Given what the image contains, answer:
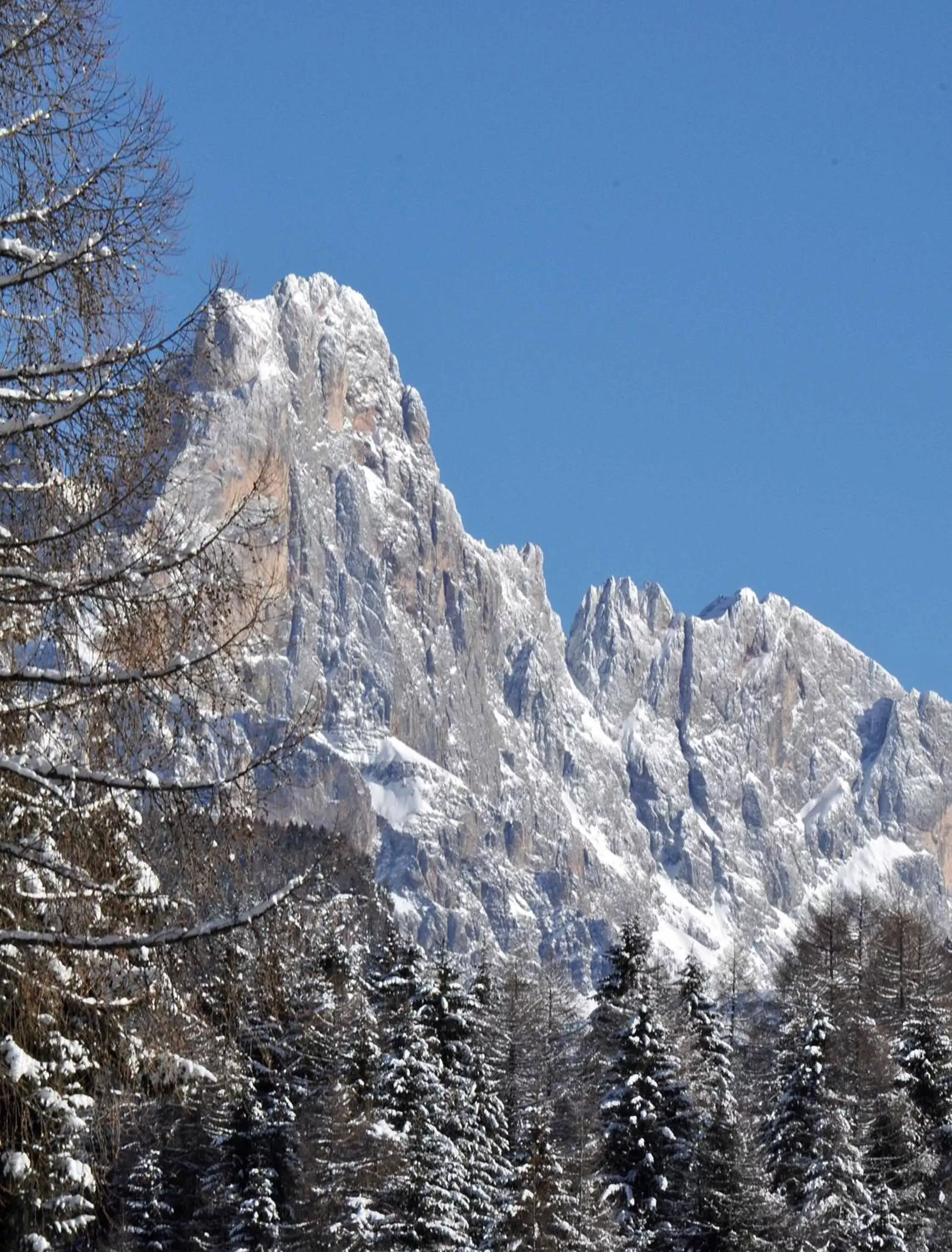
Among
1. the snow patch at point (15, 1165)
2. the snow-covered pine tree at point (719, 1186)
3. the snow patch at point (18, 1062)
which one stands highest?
the snow-covered pine tree at point (719, 1186)

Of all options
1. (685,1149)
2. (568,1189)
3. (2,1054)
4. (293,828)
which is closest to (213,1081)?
(2,1054)

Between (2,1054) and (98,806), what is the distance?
1.21 m

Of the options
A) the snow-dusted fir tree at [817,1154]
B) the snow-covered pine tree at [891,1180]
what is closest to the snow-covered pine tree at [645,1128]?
the snow-dusted fir tree at [817,1154]

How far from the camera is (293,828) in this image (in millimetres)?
105125

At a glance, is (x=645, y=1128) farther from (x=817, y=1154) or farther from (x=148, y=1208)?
(x=148, y=1208)

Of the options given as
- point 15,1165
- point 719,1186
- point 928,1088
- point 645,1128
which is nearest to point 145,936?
point 15,1165

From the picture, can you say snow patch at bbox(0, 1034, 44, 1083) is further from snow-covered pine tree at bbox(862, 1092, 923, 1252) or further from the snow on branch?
snow-covered pine tree at bbox(862, 1092, 923, 1252)

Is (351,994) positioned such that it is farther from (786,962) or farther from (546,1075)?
(786,962)

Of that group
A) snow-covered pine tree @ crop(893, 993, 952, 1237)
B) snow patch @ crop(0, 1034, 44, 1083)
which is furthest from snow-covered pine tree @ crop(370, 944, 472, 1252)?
snow patch @ crop(0, 1034, 44, 1083)

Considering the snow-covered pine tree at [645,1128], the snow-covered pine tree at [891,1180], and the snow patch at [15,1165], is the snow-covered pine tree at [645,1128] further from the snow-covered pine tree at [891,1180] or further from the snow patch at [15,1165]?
the snow patch at [15,1165]

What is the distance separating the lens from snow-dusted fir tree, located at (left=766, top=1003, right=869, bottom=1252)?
33062 millimetres

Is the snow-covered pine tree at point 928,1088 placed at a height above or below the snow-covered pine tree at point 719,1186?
above

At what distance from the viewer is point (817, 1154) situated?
3475 centimetres

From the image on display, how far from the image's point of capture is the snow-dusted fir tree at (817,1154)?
3306cm
